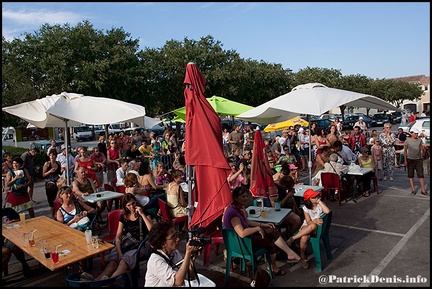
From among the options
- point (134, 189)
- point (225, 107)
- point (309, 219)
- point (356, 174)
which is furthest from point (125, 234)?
point (225, 107)

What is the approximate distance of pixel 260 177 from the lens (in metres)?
6.49

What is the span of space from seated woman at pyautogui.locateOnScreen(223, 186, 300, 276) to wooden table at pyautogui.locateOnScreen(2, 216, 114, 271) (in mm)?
1676

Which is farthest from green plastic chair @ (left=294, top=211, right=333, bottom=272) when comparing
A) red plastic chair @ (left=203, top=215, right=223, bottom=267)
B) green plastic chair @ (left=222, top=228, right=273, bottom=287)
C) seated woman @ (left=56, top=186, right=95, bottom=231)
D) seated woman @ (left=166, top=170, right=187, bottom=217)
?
seated woman @ (left=56, top=186, right=95, bottom=231)

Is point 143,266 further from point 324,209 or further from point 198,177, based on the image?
point 324,209

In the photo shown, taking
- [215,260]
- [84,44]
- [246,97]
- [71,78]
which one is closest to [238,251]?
[215,260]

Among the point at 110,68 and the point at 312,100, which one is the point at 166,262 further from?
the point at 110,68

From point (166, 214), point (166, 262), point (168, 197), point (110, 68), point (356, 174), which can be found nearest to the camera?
point (166, 262)

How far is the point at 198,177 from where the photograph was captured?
16.1 feet

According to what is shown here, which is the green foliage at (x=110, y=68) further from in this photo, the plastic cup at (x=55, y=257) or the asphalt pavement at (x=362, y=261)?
the plastic cup at (x=55, y=257)

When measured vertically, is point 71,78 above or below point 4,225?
above

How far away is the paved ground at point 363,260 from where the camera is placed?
196 inches

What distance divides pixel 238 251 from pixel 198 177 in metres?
1.19

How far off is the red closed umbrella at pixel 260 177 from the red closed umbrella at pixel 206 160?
1.65 meters

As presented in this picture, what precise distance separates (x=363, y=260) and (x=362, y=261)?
47mm
